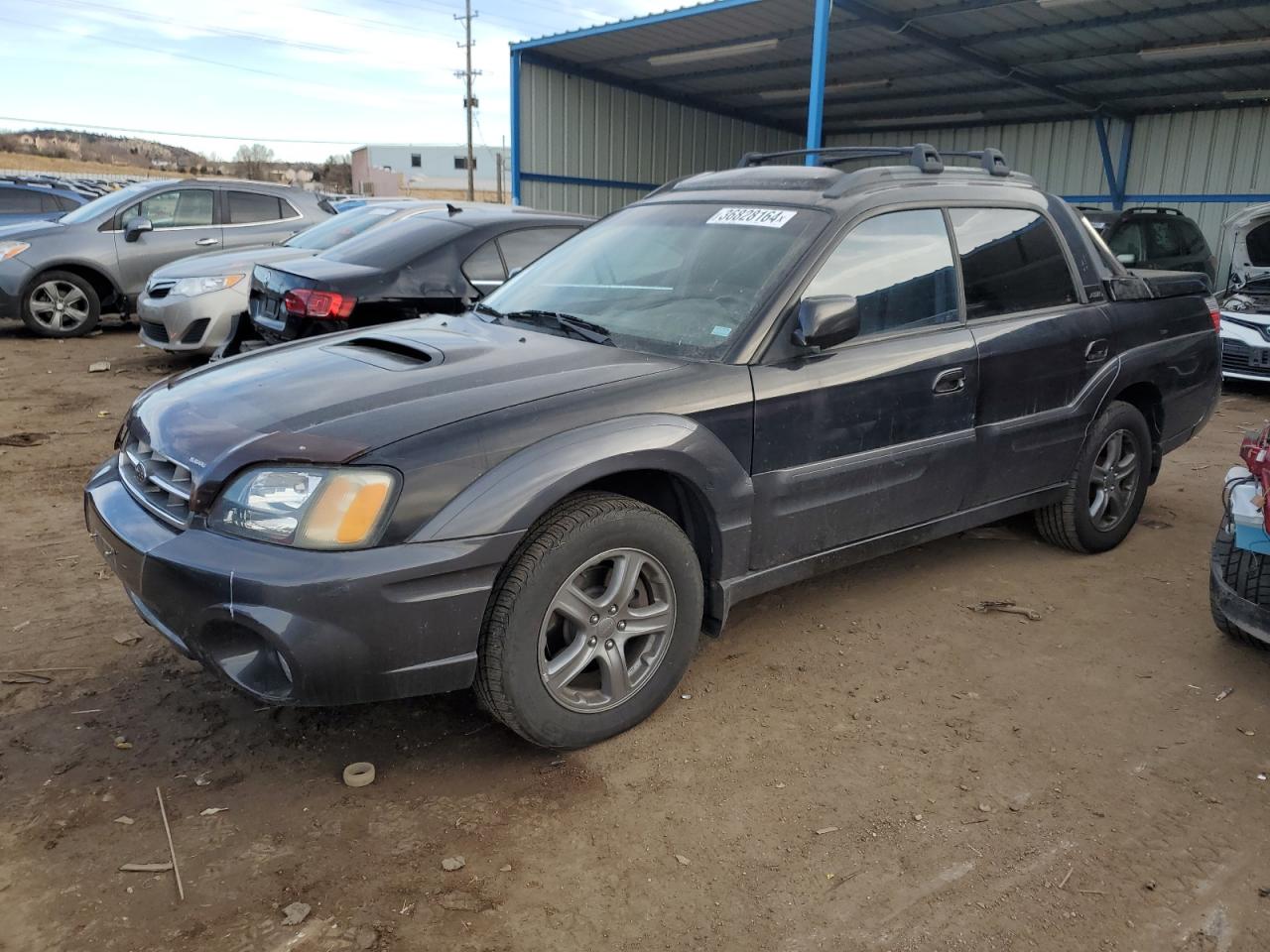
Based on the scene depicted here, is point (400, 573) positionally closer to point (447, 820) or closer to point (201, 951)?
point (447, 820)

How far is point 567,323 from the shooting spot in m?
3.41

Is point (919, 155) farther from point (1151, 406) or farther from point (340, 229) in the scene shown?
point (340, 229)

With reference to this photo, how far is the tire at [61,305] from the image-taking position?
32.7 ft

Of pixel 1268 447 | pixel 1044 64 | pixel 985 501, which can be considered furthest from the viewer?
pixel 1044 64

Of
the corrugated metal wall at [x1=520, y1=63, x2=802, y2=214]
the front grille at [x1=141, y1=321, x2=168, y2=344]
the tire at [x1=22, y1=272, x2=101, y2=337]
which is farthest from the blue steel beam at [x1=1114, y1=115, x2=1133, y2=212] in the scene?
the tire at [x1=22, y1=272, x2=101, y2=337]

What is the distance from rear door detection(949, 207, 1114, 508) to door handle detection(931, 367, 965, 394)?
0.43ft

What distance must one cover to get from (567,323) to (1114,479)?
2826 mm

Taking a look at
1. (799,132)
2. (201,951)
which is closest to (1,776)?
(201,951)

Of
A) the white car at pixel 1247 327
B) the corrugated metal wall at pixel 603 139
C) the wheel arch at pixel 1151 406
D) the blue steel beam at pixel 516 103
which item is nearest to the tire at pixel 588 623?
the wheel arch at pixel 1151 406

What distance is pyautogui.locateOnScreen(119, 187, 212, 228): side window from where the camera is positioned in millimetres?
10367

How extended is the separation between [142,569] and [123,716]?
2.44 ft

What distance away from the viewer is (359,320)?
18.9ft

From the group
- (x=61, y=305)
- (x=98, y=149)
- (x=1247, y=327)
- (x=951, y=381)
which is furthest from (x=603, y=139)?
(x=98, y=149)

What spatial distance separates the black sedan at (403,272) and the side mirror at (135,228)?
14.8 ft
